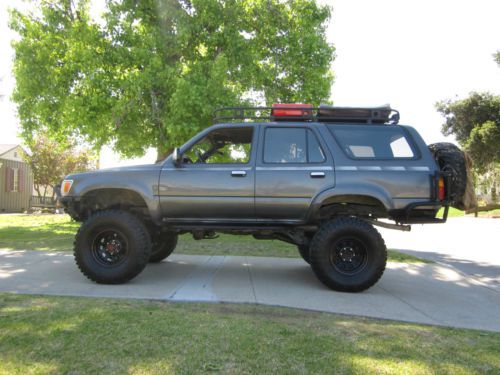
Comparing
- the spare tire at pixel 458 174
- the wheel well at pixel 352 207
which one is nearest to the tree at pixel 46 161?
the wheel well at pixel 352 207

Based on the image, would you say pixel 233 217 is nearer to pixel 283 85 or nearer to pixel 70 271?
pixel 70 271

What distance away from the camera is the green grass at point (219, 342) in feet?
9.16

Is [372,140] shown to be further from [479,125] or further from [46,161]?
[479,125]

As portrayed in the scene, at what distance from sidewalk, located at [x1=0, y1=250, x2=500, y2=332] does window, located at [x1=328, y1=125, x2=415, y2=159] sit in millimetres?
1888

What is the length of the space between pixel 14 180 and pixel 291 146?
32.2 metres

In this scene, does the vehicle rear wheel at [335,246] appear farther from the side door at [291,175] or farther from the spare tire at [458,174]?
the spare tire at [458,174]

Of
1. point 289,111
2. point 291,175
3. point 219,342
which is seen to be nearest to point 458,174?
point 291,175

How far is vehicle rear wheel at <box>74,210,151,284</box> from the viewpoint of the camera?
210 inches

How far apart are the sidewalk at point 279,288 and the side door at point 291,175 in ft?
3.47

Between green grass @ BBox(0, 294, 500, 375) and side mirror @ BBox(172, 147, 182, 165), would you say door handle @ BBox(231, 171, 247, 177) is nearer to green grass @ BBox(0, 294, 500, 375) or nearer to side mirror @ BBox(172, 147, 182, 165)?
side mirror @ BBox(172, 147, 182, 165)

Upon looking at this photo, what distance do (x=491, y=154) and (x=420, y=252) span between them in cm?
2896

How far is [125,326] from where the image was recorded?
3508mm

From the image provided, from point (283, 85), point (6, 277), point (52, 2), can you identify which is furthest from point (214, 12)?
point (6, 277)

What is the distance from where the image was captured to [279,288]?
5.39 meters
